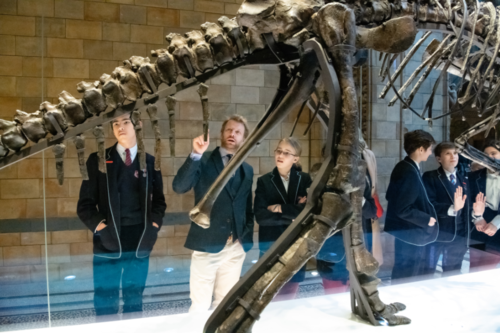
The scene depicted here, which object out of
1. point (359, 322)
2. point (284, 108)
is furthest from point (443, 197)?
point (284, 108)

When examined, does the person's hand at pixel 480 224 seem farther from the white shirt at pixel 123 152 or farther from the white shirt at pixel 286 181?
the white shirt at pixel 123 152

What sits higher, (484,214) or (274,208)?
(274,208)

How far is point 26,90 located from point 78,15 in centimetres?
65

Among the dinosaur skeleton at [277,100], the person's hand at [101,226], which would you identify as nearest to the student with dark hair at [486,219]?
the dinosaur skeleton at [277,100]

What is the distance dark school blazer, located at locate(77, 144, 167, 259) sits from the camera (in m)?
2.73

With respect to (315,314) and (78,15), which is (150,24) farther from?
(315,314)

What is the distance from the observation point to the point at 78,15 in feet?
9.64

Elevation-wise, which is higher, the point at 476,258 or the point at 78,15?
the point at 78,15

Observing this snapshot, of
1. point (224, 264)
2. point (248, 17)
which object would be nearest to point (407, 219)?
point (224, 264)

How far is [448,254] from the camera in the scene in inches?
155

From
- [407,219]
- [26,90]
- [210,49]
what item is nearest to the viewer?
[210,49]

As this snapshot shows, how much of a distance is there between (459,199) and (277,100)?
8.39ft

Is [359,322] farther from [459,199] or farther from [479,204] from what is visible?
[479,204]

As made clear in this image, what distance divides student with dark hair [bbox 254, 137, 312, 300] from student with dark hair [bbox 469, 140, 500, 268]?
6.28ft
